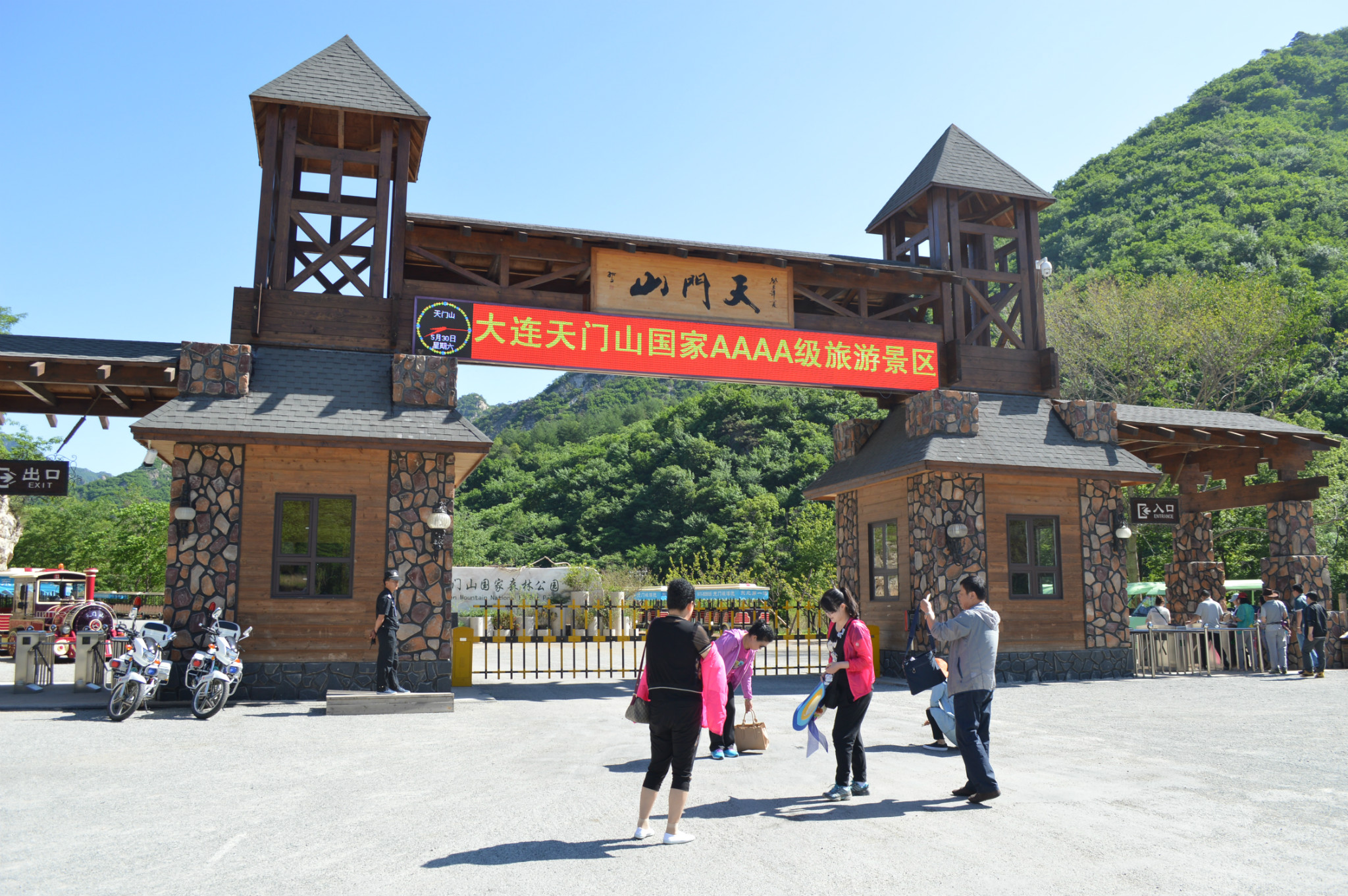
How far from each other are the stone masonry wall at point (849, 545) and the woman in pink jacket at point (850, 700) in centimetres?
1120

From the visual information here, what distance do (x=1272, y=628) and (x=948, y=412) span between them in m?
7.32

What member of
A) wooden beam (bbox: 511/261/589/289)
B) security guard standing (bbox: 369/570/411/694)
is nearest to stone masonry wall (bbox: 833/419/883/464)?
wooden beam (bbox: 511/261/589/289)

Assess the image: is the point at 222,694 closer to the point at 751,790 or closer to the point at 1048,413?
the point at 751,790

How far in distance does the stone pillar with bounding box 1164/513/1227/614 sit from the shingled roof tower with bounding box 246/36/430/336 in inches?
711

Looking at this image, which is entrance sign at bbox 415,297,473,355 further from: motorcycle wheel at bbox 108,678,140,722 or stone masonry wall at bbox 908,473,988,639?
stone masonry wall at bbox 908,473,988,639

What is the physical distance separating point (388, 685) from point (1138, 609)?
18.8 m

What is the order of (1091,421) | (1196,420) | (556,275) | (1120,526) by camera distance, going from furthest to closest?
(1196,420)
(1091,421)
(1120,526)
(556,275)

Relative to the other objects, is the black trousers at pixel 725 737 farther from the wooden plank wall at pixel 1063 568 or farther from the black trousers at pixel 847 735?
the wooden plank wall at pixel 1063 568

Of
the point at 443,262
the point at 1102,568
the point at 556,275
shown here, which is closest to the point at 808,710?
the point at 556,275

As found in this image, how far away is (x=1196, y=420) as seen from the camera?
59.5 ft

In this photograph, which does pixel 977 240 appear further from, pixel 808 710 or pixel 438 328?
pixel 808 710

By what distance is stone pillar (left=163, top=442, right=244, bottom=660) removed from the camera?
1223 centimetres

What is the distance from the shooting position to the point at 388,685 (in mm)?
12117

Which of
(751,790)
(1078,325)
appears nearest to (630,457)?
(1078,325)
